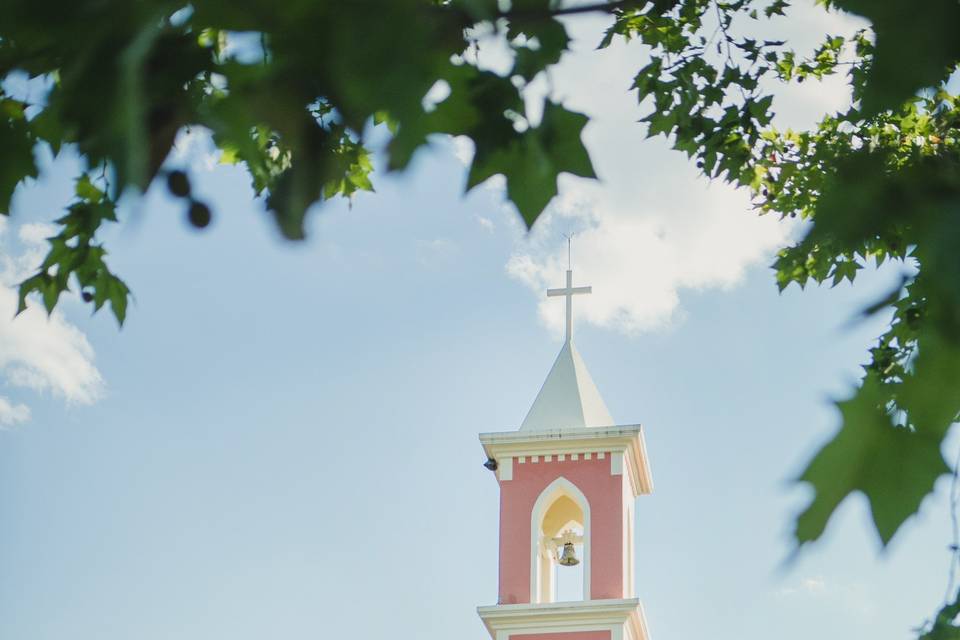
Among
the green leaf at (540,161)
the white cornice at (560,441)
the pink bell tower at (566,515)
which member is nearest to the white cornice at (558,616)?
the pink bell tower at (566,515)

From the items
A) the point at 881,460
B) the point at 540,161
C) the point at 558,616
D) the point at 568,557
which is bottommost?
the point at 881,460

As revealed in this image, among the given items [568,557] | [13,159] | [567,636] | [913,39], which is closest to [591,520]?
[568,557]

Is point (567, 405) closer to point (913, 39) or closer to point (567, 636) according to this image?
point (567, 636)

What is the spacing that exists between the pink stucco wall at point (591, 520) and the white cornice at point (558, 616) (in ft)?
0.84

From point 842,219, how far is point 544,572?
16.6 metres

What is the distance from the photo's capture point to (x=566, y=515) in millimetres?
18125

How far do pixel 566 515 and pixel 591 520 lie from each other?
1012mm

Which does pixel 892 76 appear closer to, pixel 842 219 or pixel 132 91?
pixel 842 219

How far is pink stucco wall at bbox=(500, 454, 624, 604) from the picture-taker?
657 inches

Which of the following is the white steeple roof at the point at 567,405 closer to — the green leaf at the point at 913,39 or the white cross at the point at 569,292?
the white cross at the point at 569,292

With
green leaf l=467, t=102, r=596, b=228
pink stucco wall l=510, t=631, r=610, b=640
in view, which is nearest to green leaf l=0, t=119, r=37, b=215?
green leaf l=467, t=102, r=596, b=228

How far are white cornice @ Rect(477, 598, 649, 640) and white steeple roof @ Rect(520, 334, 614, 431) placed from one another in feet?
8.65

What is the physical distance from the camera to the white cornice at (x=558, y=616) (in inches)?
637

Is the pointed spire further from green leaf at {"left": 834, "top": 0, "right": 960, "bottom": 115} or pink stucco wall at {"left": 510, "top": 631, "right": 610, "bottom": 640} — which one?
green leaf at {"left": 834, "top": 0, "right": 960, "bottom": 115}
